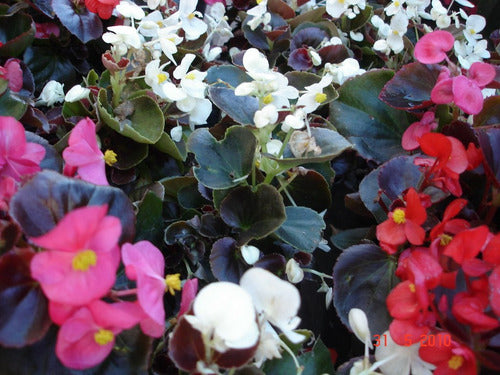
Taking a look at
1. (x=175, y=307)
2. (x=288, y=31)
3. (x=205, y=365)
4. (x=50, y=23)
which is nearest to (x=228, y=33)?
(x=288, y=31)

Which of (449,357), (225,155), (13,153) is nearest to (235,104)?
(225,155)

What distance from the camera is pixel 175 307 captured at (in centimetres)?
61

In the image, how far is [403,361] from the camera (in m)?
0.53

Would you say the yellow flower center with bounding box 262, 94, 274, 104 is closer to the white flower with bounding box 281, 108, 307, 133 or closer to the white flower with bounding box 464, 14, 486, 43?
the white flower with bounding box 281, 108, 307, 133

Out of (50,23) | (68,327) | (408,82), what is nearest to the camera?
(68,327)

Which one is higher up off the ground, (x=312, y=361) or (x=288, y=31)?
(x=288, y=31)

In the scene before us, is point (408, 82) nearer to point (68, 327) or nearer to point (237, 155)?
point (237, 155)

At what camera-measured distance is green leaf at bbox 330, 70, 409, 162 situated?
81cm

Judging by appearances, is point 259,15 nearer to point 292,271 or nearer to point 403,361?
point 292,271

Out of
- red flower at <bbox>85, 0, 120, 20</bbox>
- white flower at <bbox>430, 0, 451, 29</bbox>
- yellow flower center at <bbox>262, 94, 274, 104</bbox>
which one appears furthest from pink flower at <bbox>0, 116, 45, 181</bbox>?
white flower at <bbox>430, 0, 451, 29</bbox>

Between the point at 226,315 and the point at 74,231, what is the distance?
13cm

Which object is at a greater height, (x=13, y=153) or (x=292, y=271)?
(x=13, y=153)

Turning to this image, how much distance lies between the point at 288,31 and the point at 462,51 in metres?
0.31

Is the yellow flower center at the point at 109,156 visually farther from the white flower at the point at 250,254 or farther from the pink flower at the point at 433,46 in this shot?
the pink flower at the point at 433,46
